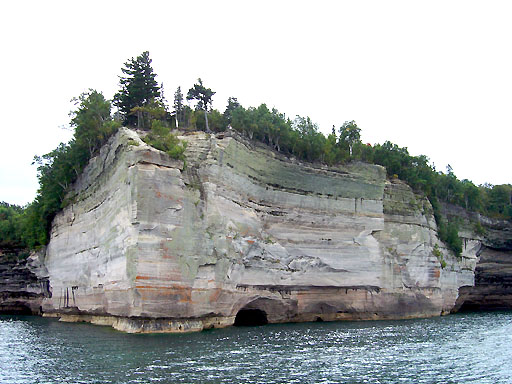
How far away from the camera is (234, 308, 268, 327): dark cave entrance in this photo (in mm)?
38719

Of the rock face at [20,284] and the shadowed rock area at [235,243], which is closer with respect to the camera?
the shadowed rock area at [235,243]

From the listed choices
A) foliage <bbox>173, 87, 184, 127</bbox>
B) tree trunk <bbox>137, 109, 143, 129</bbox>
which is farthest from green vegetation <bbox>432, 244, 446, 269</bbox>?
tree trunk <bbox>137, 109, 143, 129</bbox>

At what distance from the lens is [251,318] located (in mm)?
40781

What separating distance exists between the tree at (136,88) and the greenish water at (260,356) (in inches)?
826

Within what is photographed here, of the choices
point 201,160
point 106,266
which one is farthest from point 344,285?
point 106,266

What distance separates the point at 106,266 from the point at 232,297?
8.56 m

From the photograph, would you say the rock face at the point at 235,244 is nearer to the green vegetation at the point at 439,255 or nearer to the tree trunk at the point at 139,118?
the green vegetation at the point at 439,255

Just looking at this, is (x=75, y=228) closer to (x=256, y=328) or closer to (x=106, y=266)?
(x=106, y=266)

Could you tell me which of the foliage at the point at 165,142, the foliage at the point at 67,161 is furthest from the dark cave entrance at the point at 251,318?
the foliage at the point at 67,161

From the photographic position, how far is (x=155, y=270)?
29.8 meters

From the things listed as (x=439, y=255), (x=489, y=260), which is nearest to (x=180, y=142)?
(x=439, y=255)

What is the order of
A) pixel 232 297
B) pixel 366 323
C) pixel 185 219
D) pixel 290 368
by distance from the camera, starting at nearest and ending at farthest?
pixel 290 368
pixel 185 219
pixel 232 297
pixel 366 323

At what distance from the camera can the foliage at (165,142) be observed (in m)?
33.0

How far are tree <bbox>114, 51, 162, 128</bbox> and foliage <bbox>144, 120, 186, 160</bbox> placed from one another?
11.2 meters
